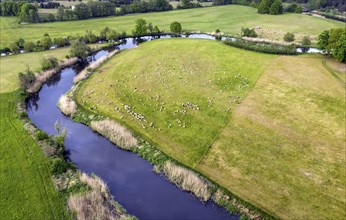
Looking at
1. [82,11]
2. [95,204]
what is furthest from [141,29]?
[95,204]

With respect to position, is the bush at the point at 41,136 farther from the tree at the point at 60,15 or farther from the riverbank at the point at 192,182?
the tree at the point at 60,15

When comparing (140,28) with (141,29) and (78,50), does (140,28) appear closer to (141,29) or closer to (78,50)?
(141,29)

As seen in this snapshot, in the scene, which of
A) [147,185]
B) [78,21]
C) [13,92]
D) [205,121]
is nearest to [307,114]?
[205,121]

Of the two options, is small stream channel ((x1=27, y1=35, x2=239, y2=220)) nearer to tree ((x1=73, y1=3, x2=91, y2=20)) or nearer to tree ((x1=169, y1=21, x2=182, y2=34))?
tree ((x1=169, y1=21, x2=182, y2=34))

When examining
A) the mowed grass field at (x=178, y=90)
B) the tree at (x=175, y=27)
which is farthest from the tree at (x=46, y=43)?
the tree at (x=175, y=27)

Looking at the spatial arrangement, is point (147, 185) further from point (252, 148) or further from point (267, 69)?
point (267, 69)

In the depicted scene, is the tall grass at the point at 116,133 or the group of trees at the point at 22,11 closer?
the tall grass at the point at 116,133
